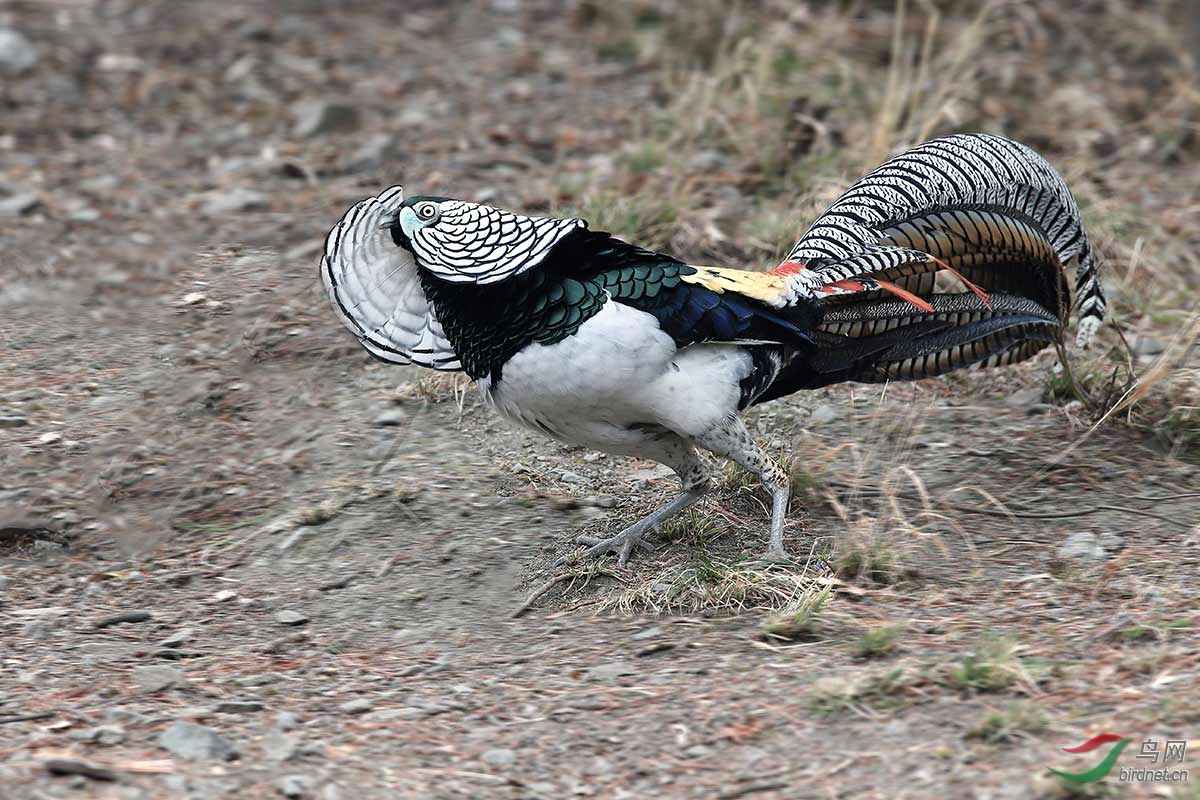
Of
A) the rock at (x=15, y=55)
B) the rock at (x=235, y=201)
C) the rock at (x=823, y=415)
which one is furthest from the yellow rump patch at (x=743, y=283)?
the rock at (x=15, y=55)

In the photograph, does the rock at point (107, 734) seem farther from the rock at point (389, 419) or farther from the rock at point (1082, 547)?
the rock at point (1082, 547)

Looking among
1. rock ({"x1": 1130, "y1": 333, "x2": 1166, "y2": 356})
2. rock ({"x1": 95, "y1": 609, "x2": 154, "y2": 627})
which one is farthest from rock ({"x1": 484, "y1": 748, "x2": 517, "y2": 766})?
rock ({"x1": 1130, "y1": 333, "x2": 1166, "y2": 356})

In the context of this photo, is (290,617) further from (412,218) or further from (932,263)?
(932,263)

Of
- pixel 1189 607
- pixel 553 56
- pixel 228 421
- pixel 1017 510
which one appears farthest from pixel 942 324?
pixel 553 56

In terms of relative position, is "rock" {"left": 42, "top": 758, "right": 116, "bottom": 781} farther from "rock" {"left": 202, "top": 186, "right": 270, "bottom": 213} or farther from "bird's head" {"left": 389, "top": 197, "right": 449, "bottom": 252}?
"rock" {"left": 202, "top": 186, "right": 270, "bottom": 213}

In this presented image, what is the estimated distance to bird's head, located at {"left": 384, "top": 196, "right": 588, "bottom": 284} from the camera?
12.4ft

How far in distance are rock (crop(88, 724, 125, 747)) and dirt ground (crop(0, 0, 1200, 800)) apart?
0.04 m

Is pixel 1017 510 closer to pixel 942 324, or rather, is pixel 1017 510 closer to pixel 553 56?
pixel 942 324

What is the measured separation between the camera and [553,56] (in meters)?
8.87

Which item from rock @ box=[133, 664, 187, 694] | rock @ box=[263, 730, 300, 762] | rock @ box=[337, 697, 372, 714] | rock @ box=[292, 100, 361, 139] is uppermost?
rock @ box=[292, 100, 361, 139]

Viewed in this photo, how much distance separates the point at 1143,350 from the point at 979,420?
2.90ft

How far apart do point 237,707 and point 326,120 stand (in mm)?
4850

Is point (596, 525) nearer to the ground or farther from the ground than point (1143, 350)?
nearer to the ground

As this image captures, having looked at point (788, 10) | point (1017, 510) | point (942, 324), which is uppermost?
point (788, 10)
